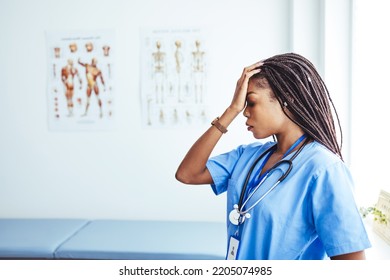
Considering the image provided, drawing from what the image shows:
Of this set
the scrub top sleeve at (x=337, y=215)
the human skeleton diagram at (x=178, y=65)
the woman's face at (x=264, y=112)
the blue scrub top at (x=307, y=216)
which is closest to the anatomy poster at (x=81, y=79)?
the human skeleton diagram at (x=178, y=65)

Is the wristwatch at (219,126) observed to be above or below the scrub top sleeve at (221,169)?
above

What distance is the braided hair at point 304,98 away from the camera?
108cm

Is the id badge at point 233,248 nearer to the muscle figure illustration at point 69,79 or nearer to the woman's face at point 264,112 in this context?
the woman's face at point 264,112

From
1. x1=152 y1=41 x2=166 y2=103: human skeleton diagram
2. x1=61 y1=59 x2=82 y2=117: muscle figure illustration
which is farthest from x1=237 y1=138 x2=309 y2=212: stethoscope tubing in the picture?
x1=61 y1=59 x2=82 y2=117: muscle figure illustration

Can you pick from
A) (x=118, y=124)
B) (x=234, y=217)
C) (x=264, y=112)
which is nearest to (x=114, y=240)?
(x=118, y=124)

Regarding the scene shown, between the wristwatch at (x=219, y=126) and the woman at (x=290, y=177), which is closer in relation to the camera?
the woman at (x=290, y=177)

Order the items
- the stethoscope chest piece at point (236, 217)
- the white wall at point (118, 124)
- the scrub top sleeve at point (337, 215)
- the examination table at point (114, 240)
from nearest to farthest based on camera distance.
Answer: the scrub top sleeve at point (337, 215) → the stethoscope chest piece at point (236, 217) → the examination table at point (114, 240) → the white wall at point (118, 124)

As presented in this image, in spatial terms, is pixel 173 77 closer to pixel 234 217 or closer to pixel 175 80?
pixel 175 80

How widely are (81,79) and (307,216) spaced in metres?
2.07

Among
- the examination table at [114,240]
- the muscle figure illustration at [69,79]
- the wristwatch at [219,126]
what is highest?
the muscle figure illustration at [69,79]

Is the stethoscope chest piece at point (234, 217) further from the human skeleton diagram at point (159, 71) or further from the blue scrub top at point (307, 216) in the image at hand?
the human skeleton diagram at point (159, 71)

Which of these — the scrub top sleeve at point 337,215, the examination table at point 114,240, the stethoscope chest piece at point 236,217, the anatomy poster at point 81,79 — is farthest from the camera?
the anatomy poster at point 81,79

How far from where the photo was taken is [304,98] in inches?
42.6
